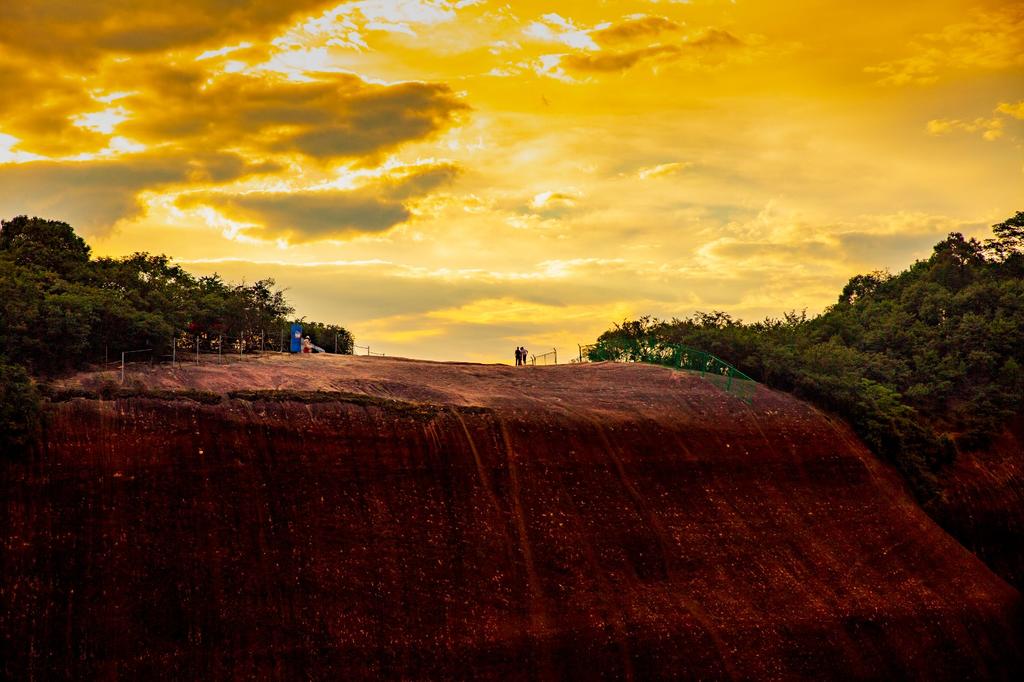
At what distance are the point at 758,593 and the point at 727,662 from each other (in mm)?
3110

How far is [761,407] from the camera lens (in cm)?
4169

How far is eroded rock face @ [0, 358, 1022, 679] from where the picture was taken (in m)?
26.7

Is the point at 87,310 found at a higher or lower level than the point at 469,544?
higher

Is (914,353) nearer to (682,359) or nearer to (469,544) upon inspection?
(682,359)

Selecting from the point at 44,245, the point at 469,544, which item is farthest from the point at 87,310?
the point at 469,544

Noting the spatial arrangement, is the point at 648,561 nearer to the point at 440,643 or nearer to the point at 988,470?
the point at 440,643

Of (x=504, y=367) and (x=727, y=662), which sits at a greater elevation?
(x=504, y=367)

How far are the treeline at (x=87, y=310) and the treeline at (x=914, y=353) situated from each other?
18.3 metres

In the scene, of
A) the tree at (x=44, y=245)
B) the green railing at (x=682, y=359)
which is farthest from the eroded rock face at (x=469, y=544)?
the tree at (x=44, y=245)

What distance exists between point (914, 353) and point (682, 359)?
13604 millimetres

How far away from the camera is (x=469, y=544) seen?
103 ft

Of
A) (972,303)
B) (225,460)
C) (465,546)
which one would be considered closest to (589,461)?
(465,546)

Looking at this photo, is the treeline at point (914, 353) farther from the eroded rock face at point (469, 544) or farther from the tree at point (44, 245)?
the tree at point (44, 245)

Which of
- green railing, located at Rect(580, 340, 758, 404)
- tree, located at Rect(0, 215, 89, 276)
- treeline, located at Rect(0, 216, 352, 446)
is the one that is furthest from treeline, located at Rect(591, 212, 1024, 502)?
tree, located at Rect(0, 215, 89, 276)
